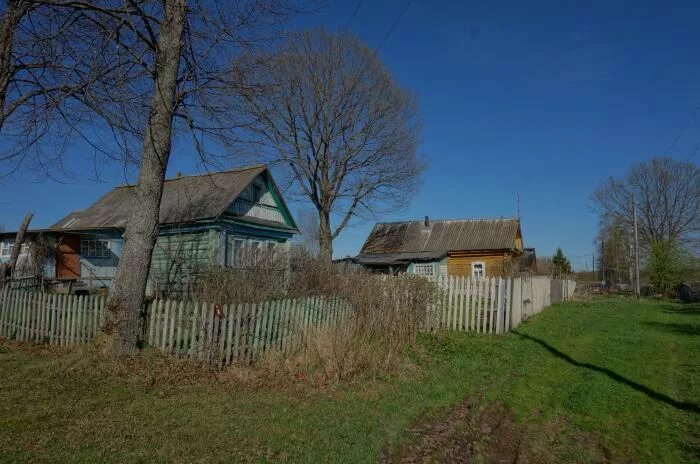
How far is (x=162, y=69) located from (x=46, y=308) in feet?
18.8

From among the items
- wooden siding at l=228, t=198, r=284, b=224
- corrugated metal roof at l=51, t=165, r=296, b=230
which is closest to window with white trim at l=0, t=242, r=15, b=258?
corrugated metal roof at l=51, t=165, r=296, b=230

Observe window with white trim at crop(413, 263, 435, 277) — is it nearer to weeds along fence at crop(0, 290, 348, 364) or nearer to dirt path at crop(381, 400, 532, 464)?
weeds along fence at crop(0, 290, 348, 364)

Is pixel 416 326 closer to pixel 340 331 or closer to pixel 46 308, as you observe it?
pixel 340 331

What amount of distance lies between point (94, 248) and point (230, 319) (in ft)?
55.1

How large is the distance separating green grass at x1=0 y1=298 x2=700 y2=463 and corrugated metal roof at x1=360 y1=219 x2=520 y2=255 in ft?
83.2

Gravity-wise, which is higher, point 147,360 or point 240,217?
point 240,217

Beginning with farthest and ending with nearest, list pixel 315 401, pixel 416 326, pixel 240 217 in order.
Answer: pixel 240 217 → pixel 416 326 → pixel 315 401

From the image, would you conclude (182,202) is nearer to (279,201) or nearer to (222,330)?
(279,201)

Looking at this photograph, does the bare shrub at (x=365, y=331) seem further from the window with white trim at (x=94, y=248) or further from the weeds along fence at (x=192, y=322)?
the window with white trim at (x=94, y=248)

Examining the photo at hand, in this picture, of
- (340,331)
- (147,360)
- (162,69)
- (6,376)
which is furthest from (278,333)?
(162,69)

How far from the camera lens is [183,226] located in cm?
1816

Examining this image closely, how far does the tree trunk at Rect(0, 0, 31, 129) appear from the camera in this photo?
6.75 meters

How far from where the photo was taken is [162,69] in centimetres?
845

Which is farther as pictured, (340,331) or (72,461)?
(340,331)
